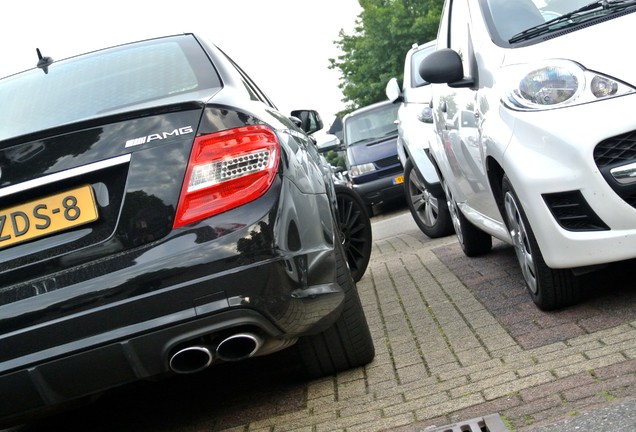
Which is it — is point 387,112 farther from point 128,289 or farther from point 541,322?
point 128,289

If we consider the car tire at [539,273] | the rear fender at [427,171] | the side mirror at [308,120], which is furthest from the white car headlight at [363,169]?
the car tire at [539,273]

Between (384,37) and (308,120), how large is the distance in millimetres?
42092

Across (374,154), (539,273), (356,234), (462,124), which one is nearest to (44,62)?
(462,124)

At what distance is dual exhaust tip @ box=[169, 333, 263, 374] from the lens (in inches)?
152

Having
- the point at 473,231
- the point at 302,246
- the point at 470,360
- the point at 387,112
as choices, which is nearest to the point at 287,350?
the point at 470,360

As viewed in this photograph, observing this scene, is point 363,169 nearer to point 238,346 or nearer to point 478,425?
point 238,346

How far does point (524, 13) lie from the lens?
211 inches

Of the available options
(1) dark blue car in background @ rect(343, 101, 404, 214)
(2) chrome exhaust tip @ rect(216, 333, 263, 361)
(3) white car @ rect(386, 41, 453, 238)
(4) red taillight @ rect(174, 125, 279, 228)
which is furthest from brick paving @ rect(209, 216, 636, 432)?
(1) dark blue car in background @ rect(343, 101, 404, 214)

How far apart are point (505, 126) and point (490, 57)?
1.70 ft

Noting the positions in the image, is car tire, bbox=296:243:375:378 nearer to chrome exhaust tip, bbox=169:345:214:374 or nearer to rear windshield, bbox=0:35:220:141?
chrome exhaust tip, bbox=169:345:214:374

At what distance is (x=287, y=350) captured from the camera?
5695 mm

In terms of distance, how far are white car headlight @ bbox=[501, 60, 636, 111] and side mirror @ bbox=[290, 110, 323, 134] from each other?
Result: 73.4 inches

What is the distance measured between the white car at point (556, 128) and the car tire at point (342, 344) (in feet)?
2.90

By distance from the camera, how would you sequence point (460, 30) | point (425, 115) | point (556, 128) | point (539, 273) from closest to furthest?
point (556, 128)
point (539, 273)
point (460, 30)
point (425, 115)
